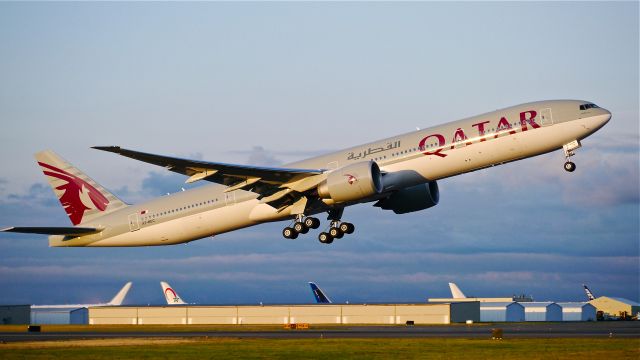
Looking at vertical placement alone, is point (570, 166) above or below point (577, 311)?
above


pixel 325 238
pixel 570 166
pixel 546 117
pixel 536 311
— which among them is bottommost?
pixel 536 311

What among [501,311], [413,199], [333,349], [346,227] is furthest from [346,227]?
[501,311]

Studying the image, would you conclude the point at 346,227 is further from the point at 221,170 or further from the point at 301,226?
the point at 221,170

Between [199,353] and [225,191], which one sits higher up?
[225,191]

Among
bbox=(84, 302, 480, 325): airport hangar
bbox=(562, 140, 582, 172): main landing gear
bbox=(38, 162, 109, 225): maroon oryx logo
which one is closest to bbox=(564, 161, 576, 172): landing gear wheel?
bbox=(562, 140, 582, 172): main landing gear

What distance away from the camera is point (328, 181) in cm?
4719

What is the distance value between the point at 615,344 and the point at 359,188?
1488 cm

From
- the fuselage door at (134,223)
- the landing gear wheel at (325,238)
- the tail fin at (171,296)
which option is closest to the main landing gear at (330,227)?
the landing gear wheel at (325,238)

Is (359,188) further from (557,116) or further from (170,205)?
(170,205)

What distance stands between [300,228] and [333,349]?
11.2 metres

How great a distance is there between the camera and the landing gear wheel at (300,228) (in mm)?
51906

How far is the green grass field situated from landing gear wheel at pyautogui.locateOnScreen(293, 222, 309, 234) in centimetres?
652

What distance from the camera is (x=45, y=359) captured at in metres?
38.9

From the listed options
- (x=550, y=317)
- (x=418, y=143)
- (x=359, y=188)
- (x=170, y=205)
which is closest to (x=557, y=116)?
(x=418, y=143)
